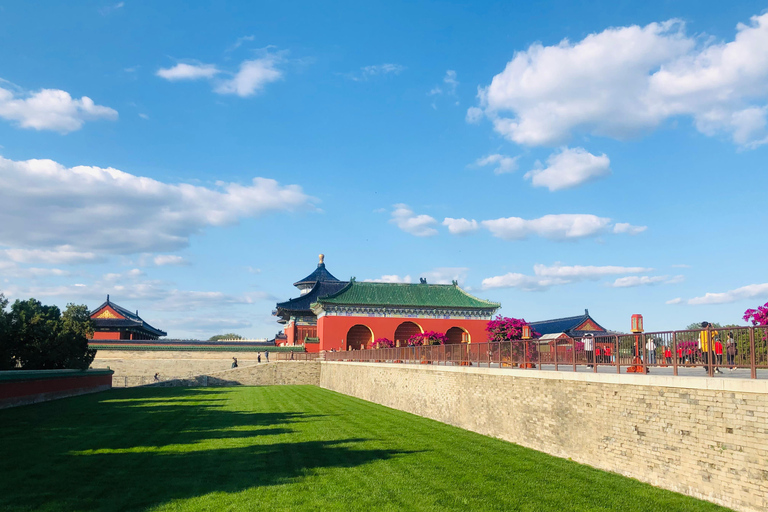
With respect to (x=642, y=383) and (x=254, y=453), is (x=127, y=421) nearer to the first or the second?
(x=254, y=453)

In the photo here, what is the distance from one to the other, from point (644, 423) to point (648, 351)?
1688mm

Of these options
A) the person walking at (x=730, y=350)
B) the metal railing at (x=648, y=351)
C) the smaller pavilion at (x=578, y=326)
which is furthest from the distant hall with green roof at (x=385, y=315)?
the person walking at (x=730, y=350)

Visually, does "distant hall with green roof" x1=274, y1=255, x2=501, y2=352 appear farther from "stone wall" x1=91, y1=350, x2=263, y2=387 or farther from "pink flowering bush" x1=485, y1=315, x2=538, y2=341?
"pink flowering bush" x1=485, y1=315, x2=538, y2=341

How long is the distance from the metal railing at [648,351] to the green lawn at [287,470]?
227 centimetres

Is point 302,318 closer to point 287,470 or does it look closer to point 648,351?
point 287,470

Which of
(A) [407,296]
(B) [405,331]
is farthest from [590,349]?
(A) [407,296]

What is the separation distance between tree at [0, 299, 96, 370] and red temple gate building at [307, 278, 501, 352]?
818 inches

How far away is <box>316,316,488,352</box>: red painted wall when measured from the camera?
5209cm

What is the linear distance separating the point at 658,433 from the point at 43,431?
15.4 m

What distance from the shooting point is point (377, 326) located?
53188 millimetres

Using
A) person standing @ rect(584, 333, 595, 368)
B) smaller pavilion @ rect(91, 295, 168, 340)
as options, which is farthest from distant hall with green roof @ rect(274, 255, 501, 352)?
person standing @ rect(584, 333, 595, 368)

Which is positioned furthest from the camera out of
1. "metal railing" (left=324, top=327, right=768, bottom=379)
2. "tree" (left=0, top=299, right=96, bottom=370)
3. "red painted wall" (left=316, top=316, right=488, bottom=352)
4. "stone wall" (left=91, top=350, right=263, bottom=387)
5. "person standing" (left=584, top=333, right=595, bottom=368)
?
"red painted wall" (left=316, top=316, right=488, bottom=352)

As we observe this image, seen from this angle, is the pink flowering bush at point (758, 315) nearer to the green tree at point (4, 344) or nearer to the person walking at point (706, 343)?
the person walking at point (706, 343)

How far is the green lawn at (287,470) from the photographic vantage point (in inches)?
367
